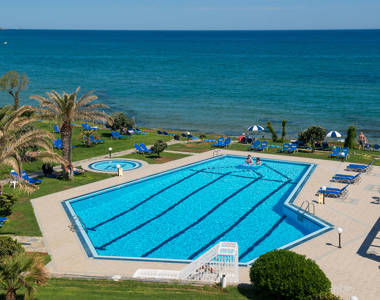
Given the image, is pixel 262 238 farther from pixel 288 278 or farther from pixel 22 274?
pixel 22 274

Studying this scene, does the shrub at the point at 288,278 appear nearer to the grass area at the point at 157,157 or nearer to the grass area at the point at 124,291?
the grass area at the point at 124,291

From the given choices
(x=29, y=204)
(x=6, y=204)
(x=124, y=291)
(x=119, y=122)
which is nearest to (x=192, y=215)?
(x=29, y=204)

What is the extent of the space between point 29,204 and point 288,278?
12.4 m

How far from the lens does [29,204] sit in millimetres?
18781

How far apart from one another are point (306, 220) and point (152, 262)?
22.8 ft

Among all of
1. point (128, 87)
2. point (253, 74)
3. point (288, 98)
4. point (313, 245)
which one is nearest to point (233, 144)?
point (313, 245)

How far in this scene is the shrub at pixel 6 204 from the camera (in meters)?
17.0

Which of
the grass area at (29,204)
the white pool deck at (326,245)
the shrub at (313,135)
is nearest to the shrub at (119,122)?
the grass area at (29,204)

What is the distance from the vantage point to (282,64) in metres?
114

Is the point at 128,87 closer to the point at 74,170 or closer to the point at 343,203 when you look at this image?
the point at 74,170

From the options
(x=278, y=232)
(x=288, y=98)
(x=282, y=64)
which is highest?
(x=282, y=64)

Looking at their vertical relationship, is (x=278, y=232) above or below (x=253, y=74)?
below

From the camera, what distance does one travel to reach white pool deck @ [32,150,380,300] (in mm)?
12406

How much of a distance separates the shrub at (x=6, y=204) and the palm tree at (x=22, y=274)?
859 cm
